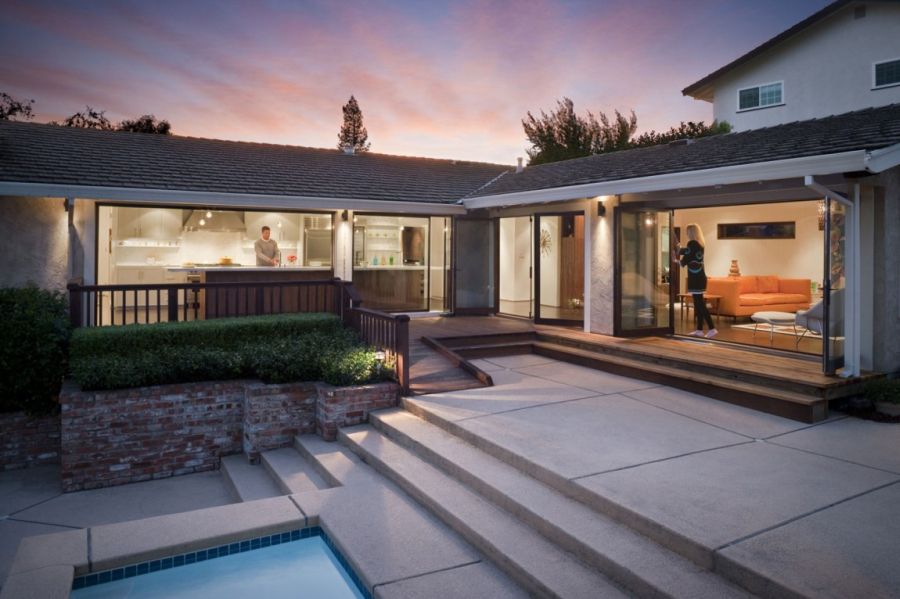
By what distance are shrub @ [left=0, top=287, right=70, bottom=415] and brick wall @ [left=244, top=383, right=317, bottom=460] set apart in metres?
2.36

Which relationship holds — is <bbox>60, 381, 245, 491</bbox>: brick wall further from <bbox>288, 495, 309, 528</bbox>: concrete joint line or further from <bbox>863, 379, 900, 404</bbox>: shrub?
<bbox>863, 379, 900, 404</bbox>: shrub

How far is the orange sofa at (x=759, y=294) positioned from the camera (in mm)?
11703

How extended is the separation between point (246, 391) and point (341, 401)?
48.5 inches

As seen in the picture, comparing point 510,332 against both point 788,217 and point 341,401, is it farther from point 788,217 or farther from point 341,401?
point 788,217

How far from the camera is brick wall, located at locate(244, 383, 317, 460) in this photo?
22.9ft

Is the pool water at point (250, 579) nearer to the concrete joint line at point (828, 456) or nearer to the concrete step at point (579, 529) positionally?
the concrete step at point (579, 529)

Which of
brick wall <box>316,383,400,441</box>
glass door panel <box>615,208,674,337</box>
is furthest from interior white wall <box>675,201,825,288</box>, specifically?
brick wall <box>316,383,400,441</box>

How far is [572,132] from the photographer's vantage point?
3625cm

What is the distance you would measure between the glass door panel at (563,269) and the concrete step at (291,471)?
241 inches

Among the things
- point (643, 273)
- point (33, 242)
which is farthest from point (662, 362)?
point (33, 242)

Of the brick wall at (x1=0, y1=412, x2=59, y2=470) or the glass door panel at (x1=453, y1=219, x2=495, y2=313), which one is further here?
the glass door panel at (x1=453, y1=219, x2=495, y2=313)

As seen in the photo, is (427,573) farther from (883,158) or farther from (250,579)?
(883,158)

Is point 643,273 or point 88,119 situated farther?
point 88,119

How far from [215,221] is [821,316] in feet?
40.9
